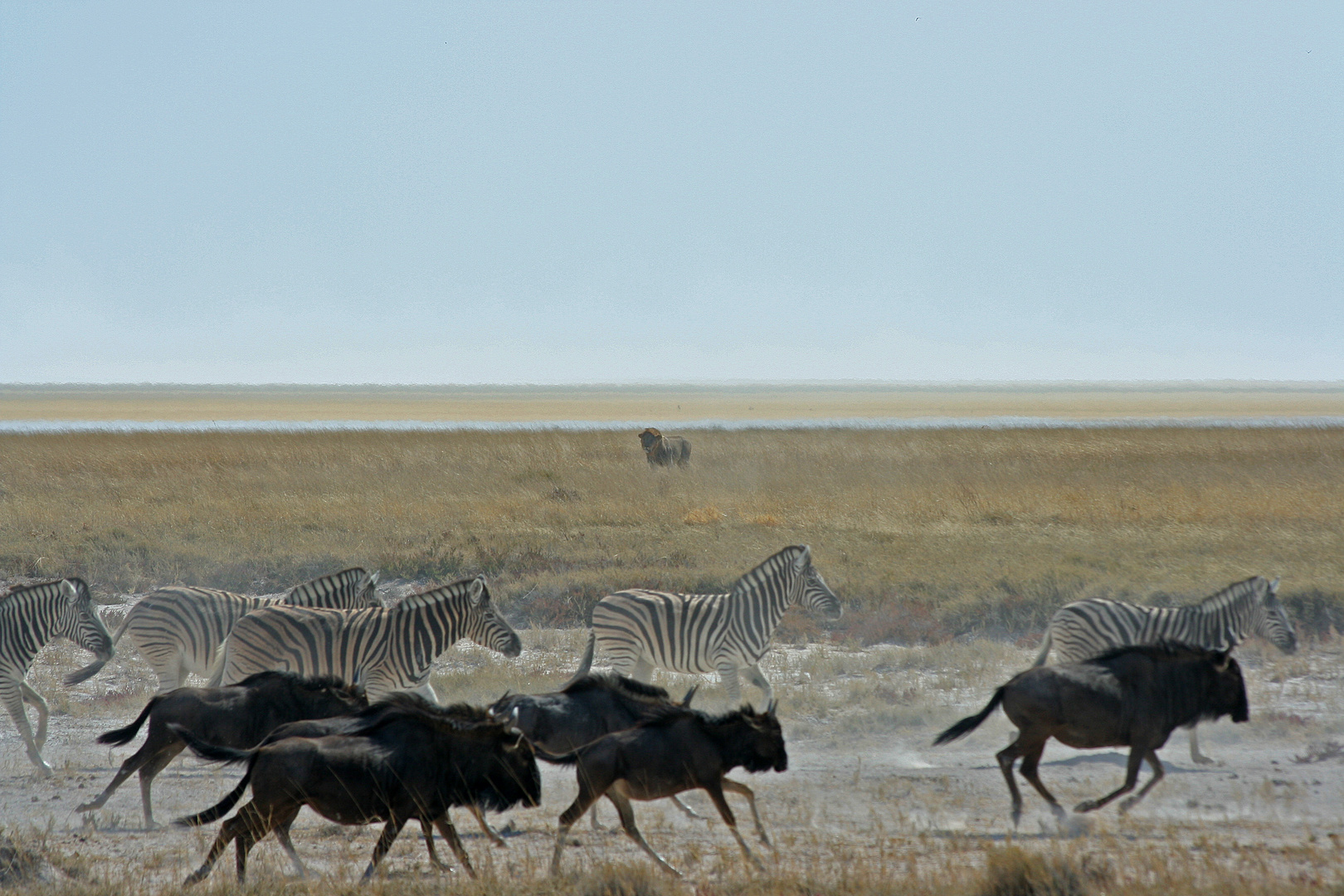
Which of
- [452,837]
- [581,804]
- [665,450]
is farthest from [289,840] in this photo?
[665,450]

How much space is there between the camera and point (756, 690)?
36.0 feet

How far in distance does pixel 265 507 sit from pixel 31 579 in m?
6.11

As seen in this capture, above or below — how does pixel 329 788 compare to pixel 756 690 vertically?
above

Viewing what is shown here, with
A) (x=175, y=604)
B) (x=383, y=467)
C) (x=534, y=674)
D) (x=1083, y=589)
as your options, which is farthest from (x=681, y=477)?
(x=175, y=604)

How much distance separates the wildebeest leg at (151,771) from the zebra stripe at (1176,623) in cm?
684

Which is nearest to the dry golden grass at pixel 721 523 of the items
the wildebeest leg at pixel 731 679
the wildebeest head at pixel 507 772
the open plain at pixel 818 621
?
the open plain at pixel 818 621

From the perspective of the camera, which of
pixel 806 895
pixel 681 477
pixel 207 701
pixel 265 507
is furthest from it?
pixel 681 477

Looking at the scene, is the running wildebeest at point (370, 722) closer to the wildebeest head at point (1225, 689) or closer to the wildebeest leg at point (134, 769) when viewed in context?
the wildebeest leg at point (134, 769)

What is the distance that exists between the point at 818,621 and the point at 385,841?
823 cm

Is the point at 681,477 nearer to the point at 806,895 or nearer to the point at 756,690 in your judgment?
the point at 756,690

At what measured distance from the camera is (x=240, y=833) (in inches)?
231

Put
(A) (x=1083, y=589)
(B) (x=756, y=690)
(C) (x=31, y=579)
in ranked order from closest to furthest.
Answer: (B) (x=756, y=690), (A) (x=1083, y=589), (C) (x=31, y=579)

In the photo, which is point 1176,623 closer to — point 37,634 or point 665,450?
point 37,634

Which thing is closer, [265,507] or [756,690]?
[756,690]
